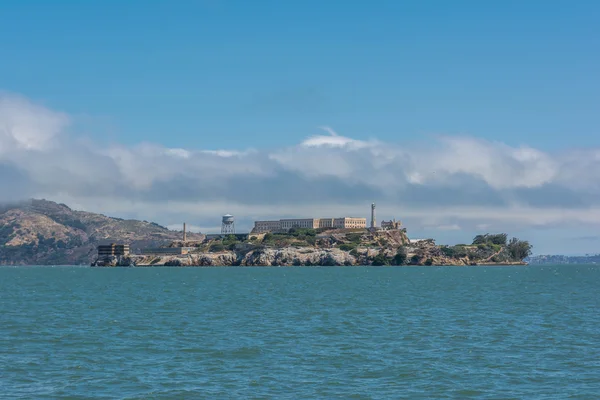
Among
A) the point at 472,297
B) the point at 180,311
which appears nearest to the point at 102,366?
the point at 180,311

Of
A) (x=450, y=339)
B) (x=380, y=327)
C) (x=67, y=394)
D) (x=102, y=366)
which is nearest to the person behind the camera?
(x=67, y=394)

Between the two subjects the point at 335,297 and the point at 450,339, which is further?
the point at 335,297

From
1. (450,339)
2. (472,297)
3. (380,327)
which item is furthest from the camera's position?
(472,297)

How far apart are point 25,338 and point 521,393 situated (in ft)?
111

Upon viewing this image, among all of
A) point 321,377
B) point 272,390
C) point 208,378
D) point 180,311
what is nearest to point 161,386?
point 208,378

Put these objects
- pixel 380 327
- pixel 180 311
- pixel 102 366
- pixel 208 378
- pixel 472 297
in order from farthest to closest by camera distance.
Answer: pixel 472 297, pixel 180 311, pixel 380 327, pixel 102 366, pixel 208 378

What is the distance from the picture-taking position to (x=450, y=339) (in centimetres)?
5294

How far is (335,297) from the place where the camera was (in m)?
96.4

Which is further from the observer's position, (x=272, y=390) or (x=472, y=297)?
(x=472, y=297)

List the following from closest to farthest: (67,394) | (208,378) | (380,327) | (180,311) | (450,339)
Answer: (67,394) → (208,378) → (450,339) → (380,327) → (180,311)

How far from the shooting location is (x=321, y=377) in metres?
39.4

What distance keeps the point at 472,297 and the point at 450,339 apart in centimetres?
4482

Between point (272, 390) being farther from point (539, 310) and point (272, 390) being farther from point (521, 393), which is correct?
point (539, 310)

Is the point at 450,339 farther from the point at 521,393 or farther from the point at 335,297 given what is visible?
the point at 335,297
